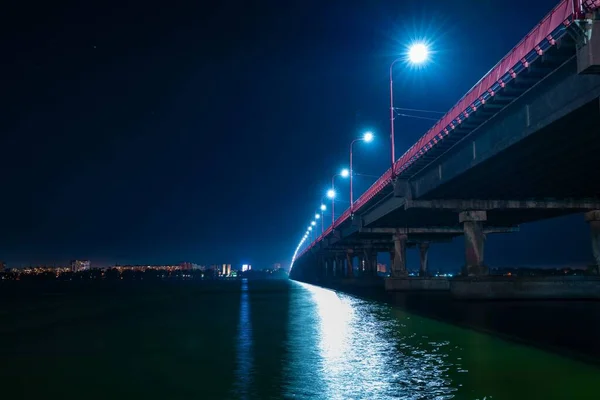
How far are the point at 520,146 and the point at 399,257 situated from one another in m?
54.4

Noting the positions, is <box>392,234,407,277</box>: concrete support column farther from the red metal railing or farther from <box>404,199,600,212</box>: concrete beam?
the red metal railing

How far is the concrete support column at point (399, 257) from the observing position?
85.5m

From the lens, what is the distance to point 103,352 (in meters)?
23.7

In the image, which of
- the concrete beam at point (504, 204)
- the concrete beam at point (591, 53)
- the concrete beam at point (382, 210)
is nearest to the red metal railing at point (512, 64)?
the concrete beam at point (591, 53)

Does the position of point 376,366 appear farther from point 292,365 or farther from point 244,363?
point 244,363

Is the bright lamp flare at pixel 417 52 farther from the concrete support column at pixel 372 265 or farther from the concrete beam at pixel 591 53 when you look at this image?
the concrete support column at pixel 372 265

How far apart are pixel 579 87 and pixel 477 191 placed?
1056 inches

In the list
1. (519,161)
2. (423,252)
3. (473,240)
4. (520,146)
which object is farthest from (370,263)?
(520,146)

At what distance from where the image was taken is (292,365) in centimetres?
1914

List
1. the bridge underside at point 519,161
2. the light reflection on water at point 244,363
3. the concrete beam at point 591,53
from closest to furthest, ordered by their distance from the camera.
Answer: the light reflection on water at point 244,363
the concrete beam at point 591,53
the bridge underside at point 519,161

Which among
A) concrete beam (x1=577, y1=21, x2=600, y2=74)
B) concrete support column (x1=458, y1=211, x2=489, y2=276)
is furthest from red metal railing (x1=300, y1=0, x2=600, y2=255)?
concrete support column (x1=458, y1=211, x2=489, y2=276)

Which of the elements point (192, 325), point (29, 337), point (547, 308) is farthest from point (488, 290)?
point (29, 337)

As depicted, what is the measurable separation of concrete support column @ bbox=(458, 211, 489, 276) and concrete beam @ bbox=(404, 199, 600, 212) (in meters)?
0.68

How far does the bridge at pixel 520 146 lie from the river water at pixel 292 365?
10161mm
